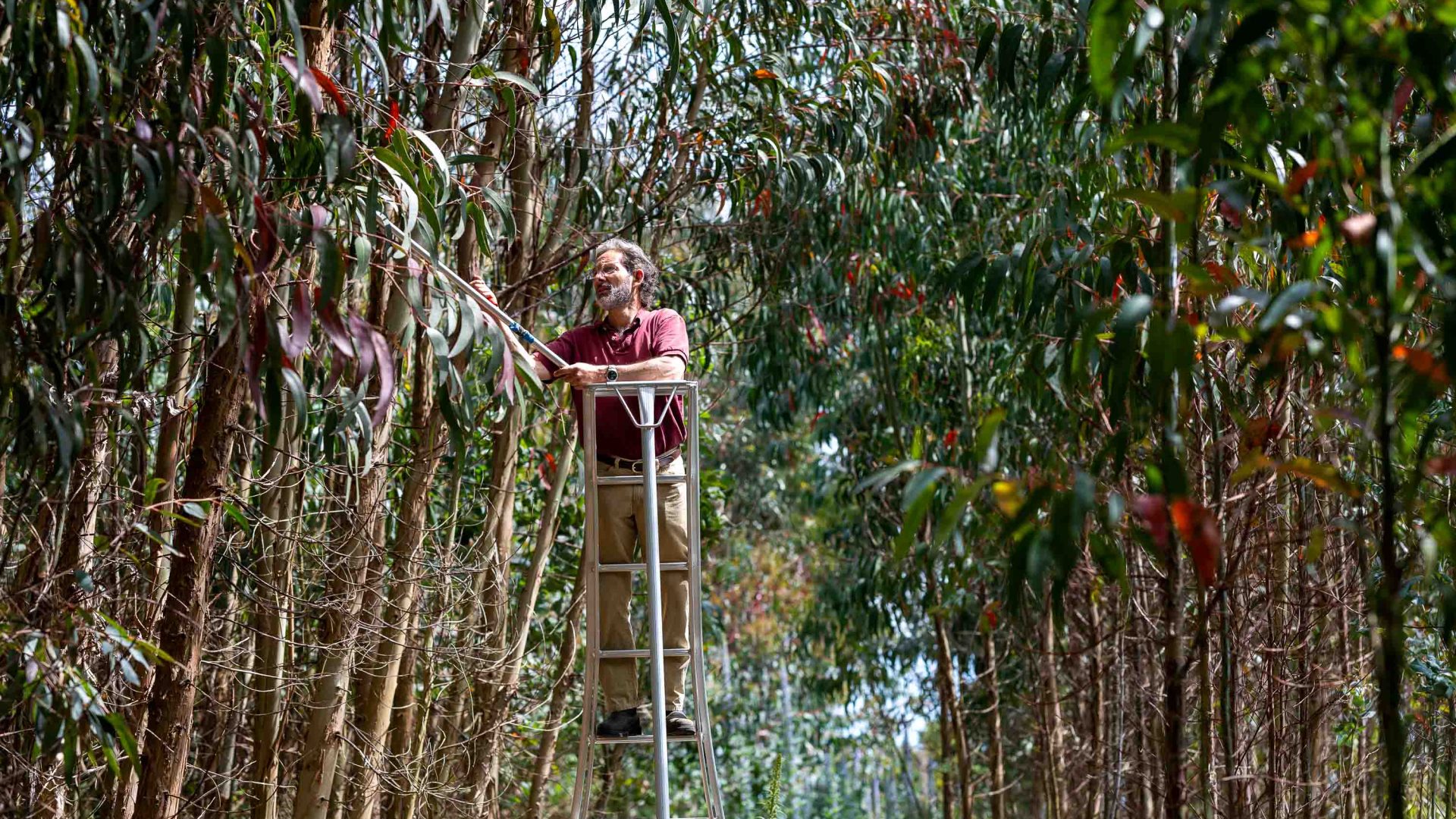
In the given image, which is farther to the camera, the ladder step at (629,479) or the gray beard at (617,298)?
the gray beard at (617,298)

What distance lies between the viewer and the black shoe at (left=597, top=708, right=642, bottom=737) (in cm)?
382

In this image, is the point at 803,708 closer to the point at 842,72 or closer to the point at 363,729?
the point at 842,72

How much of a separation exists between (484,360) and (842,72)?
6.54 ft

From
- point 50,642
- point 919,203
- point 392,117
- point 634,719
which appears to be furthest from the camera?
point 919,203

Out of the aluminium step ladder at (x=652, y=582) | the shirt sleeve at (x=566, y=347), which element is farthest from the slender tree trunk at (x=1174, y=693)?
the shirt sleeve at (x=566, y=347)

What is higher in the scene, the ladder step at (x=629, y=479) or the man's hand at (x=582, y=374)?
the man's hand at (x=582, y=374)

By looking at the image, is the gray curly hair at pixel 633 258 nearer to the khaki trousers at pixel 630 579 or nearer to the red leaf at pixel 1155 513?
the khaki trousers at pixel 630 579

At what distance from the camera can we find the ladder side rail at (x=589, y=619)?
3.72 meters

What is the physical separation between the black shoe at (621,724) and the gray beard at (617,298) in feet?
3.82

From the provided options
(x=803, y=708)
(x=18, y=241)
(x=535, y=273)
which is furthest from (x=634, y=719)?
(x=803, y=708)

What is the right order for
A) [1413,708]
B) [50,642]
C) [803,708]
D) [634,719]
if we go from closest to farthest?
[50,642] → [634,719] → [1413,708] → [803,708]

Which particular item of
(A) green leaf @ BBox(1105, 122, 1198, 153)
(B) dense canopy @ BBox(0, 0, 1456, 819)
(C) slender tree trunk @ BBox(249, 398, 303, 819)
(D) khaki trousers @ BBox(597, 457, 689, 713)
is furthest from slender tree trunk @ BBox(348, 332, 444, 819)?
(A) green leaf @ BBox(1105, 122, 1198, 153)

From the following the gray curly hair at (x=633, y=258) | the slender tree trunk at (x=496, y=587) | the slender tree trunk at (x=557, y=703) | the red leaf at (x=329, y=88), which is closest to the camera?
the red leaf at (x=329, y=88)

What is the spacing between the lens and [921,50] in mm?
7016
